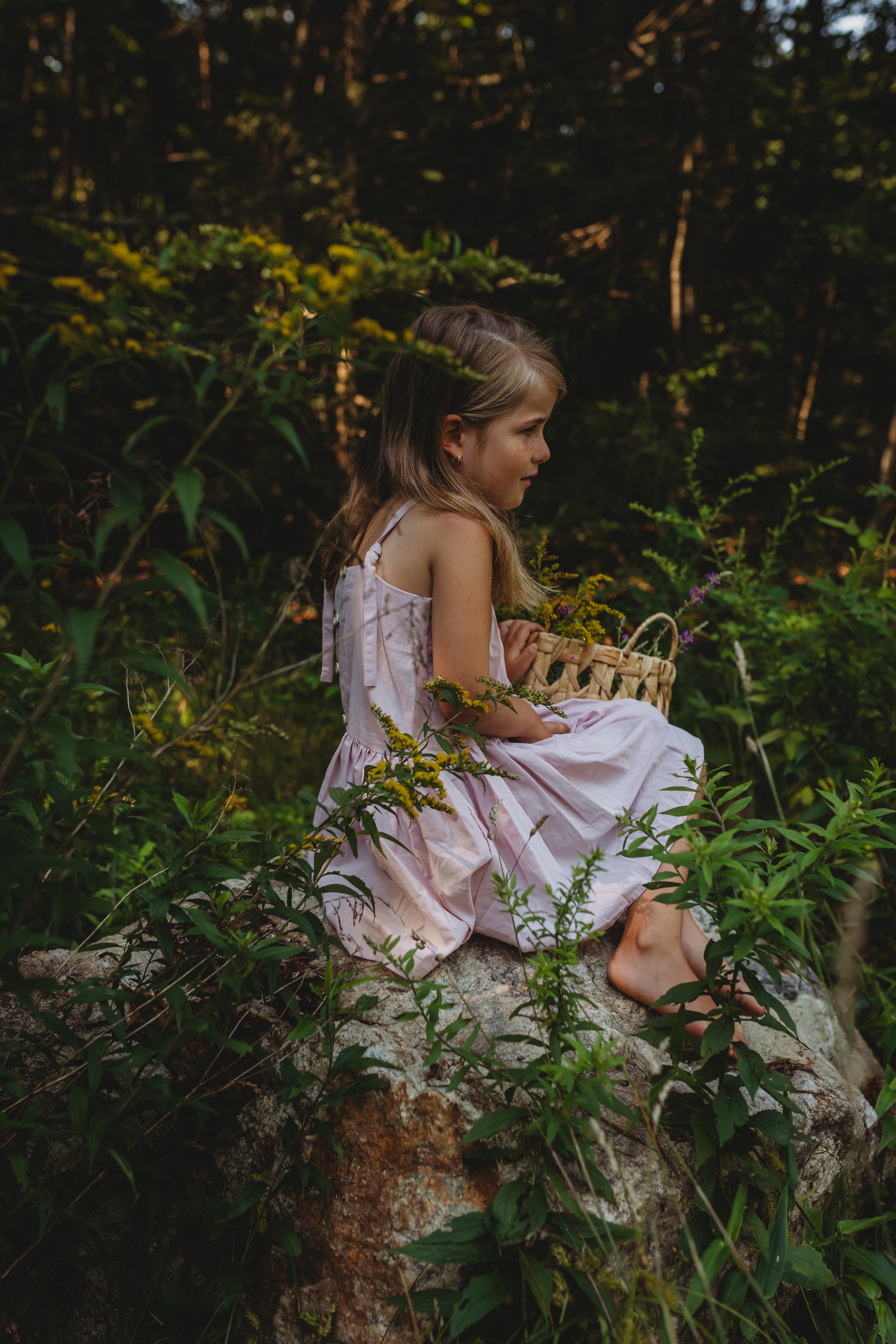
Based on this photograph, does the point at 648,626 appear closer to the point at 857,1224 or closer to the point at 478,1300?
the point at 857,1224

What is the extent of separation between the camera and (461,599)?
1.73 meters

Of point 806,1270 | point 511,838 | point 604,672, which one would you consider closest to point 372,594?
point 511,838

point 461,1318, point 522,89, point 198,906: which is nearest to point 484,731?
point 198,906

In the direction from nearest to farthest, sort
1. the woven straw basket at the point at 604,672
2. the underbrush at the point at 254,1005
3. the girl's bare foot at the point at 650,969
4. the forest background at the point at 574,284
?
the underbrush at the point at 254,1005, the girl's bare foot at the point at 650,969, the woven straw basket at the point at 604,672, the forest background at the point at 574,284

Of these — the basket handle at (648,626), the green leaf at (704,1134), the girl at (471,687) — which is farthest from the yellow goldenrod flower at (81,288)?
the basket handle at (648,626)

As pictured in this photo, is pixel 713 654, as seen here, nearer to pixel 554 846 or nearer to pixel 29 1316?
pixel 554 846

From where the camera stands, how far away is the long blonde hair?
1850mm

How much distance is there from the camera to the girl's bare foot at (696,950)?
1.78 meters

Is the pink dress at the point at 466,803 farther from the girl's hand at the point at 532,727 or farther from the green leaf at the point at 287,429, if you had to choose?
the green leaf at the point at 287,429

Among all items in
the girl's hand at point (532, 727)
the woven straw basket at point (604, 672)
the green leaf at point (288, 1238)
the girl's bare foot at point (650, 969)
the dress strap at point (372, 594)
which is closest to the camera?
the green leaf at point (288, 1238)

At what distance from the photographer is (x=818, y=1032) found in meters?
2.05

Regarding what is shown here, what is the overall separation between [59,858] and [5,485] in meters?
0.41

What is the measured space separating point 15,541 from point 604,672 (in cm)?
168

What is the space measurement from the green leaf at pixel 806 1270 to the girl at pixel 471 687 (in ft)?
1.19
